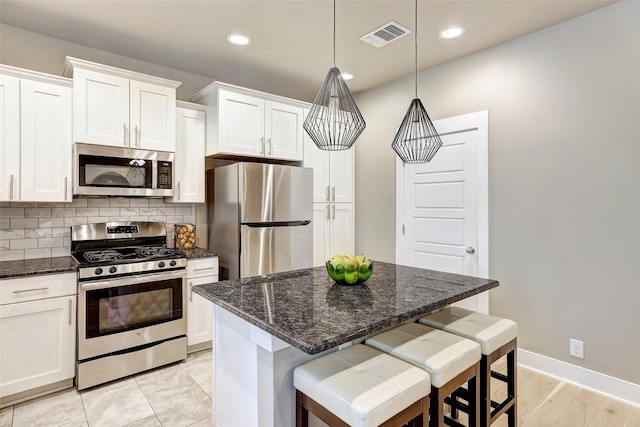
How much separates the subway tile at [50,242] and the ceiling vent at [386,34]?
3039mm

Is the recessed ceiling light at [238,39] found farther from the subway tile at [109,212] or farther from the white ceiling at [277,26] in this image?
the subway tile at [109,212]

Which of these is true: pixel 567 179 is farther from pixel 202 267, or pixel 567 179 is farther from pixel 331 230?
pixel 202 267

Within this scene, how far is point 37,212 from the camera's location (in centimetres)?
278

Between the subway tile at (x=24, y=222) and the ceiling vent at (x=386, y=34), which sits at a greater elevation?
the ceiling vent at (x=386, y=34)

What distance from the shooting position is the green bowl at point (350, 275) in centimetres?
187

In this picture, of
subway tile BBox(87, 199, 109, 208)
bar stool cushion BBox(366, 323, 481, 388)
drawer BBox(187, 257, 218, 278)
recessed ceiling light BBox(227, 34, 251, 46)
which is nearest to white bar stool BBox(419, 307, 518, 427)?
bar stool cushion BBox(366, 323, 481, 388)

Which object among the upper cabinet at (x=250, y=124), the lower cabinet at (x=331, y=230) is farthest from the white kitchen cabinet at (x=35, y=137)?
the lower cabinet at (x=331, y=230)

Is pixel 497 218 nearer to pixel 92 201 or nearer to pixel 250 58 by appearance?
pixel 250 58

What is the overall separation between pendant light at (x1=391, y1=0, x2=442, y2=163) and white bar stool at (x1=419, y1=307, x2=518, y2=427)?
978 mm

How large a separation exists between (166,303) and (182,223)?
93 centimetres

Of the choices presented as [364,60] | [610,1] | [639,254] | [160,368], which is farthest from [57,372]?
[610,1]

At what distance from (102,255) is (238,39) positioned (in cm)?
209

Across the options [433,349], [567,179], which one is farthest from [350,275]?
[567,179]

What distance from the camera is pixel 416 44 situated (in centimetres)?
297
